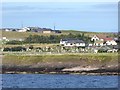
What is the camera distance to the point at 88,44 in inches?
4397

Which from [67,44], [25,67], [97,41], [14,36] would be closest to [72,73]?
[25,67]

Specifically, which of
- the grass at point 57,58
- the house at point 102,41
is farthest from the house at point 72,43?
the grass at point 57,58

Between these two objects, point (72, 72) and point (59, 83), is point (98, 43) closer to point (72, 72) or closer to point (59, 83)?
point (72, 72)

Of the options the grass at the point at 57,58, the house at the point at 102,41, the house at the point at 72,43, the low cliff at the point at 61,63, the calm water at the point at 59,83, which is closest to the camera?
the calm water at the point at 59,83

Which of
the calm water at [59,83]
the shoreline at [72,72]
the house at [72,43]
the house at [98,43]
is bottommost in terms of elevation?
the shoreline at [72,72]

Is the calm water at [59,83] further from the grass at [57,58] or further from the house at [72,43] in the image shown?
the house at [72,43]

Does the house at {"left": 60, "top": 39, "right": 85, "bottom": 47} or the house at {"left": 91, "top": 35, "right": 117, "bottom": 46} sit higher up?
the house at {"left": 60, "top": 39, "right": 85, "bottom": 47}

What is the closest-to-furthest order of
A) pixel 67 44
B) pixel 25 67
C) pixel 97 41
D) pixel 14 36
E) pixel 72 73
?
pixel 72 73, pixel 25 67, pixel 67 44, pixel 97 41, pixel 14 36

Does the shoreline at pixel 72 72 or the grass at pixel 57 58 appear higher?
the grass at pixel 57 58

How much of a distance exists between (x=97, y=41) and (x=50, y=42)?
1126 cm

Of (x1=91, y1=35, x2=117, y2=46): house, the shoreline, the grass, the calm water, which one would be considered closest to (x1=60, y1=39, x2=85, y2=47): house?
(x1=91, y1=35, x2=117, y2=46): house

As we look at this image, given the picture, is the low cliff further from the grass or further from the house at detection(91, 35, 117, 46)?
the house at detection(91, 35, 117, 46)

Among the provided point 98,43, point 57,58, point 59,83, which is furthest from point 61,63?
point 98,43

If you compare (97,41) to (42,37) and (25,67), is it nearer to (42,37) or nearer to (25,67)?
(42,37)
